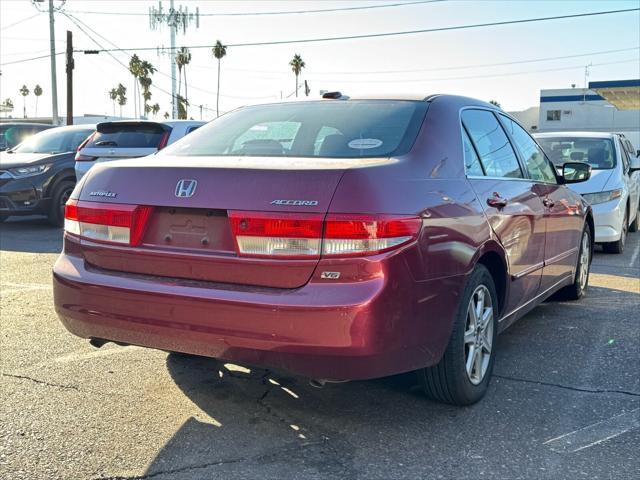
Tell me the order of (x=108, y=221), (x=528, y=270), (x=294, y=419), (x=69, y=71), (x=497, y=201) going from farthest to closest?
(x=69, y=71), (x=528, y=270), (x=497, y=201), (x=294, y=419), (x=108, y=221)

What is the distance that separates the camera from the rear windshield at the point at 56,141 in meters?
11.3

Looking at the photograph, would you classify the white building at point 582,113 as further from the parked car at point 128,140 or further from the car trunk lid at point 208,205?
the car trunk lid at point 208,205

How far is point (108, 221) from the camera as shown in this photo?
323 cm

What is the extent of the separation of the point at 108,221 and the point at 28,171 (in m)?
8.00

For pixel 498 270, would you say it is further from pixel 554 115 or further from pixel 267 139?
pixel 554 115

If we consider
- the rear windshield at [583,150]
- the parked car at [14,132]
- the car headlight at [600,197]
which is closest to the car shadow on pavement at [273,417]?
the car headlight at [600,197]

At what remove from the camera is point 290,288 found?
281 cm

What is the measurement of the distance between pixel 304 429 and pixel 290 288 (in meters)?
0.85

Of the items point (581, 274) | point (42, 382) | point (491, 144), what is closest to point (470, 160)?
point (491, 144)

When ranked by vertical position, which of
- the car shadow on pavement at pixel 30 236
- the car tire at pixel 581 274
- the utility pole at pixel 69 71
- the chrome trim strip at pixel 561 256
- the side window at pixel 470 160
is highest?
the utility pole at pixel 69 71

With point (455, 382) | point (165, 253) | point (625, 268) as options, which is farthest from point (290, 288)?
point (625, 268)

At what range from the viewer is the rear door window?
9.27m

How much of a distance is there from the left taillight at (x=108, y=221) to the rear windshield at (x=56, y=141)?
847 centimetres

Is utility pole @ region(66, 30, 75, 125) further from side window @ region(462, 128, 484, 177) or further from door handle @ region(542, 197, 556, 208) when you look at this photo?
side window @ region(462, 128, 484, 177)
